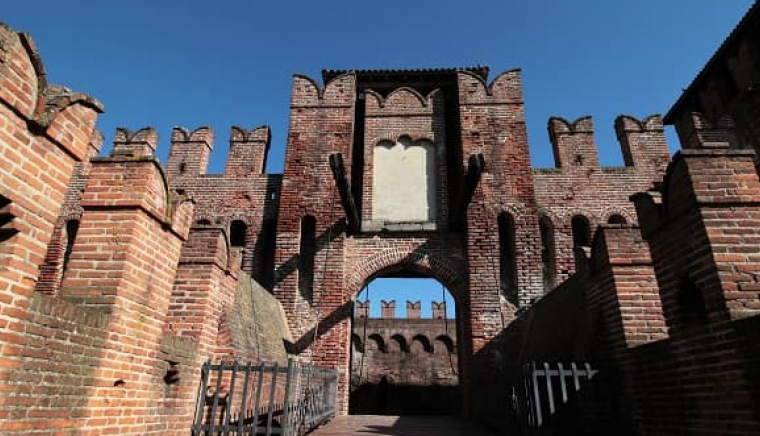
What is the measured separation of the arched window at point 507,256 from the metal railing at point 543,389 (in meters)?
4.06

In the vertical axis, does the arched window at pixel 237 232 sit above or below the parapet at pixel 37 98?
above

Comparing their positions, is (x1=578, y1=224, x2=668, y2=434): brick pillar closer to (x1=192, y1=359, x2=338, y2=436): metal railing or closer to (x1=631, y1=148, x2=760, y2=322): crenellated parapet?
(x1=631, y1=148, x2=760, y2=322): crenellated parapet

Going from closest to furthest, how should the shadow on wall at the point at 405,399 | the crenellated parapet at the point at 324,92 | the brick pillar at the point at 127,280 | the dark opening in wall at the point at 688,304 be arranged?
the brick pillar at the point at 127,280, the dark opening in wall at the point at 688,304, the crenellated parapet at the point at 324,92, the shadow on wall at the point at 405,399

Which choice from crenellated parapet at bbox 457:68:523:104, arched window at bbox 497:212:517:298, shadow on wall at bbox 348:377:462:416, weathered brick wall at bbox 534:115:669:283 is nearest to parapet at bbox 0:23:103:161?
arched window at bbox 497:212:517:298

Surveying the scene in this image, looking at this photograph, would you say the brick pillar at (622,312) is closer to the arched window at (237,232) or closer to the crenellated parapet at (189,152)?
the arched window at (237,232)

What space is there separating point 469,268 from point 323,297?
11.2 ft

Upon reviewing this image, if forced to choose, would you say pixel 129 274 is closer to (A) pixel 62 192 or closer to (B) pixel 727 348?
(A) pixel 62 192

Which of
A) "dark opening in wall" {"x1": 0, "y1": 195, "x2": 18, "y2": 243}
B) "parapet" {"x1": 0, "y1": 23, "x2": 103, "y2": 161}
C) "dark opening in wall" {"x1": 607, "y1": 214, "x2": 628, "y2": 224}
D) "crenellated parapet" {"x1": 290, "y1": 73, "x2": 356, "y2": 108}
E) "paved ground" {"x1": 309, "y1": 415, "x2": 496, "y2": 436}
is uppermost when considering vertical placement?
"crenellated parapet" {"x1": 290, "y1": 73, "x2": 356, "y2": 108}

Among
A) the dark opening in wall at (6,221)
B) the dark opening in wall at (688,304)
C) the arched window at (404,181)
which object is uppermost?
the arched window at (404,181)

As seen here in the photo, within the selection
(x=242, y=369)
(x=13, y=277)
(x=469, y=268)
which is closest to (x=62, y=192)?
(x=13, y=277)

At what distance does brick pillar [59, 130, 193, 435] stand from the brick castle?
21 mm

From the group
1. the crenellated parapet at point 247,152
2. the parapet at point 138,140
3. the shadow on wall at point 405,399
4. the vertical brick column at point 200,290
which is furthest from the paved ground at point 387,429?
the shadow on wall at point 405,399

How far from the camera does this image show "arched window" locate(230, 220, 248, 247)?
1134 cm

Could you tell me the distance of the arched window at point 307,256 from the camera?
10.1 metres
